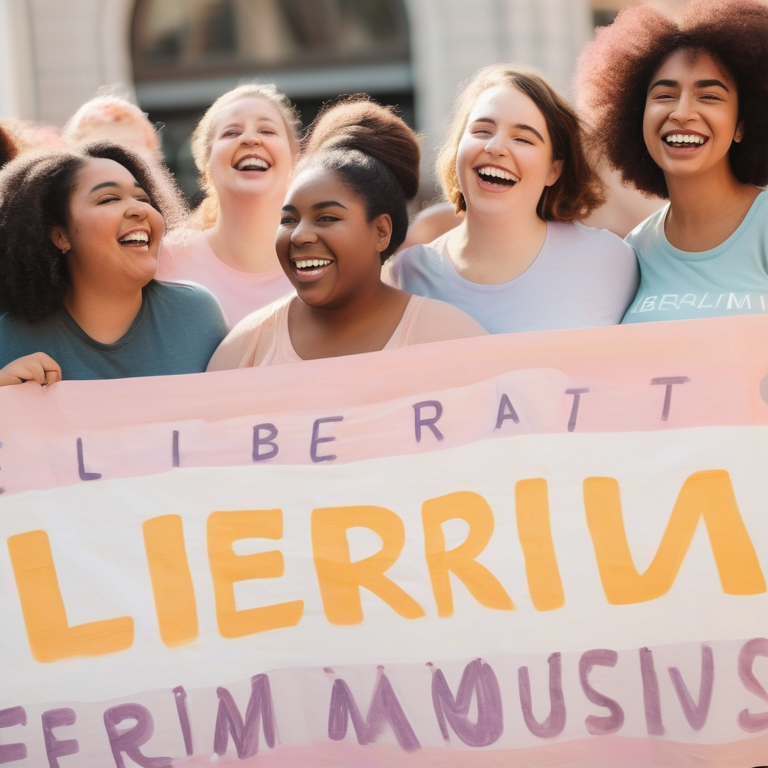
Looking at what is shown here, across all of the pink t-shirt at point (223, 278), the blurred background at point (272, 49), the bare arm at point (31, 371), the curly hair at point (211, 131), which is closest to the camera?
the bare arm at point (31, 371)

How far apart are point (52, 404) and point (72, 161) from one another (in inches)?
24.2

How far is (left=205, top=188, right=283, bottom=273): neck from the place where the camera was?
3.24 metres

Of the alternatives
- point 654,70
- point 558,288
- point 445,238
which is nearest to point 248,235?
point 445,238

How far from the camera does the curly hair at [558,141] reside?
2.63m

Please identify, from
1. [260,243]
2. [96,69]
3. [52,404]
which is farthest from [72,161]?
[96,69]

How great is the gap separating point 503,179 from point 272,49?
7.81 m

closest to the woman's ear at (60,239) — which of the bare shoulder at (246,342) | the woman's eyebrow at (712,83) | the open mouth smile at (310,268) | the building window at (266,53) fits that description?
the bare shoulder at (246,342)

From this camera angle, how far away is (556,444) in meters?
2.28

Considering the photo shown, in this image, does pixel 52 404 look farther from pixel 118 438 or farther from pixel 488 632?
pixel 488 632

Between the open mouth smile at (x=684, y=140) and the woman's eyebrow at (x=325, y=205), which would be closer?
the woman's eyebrow at (x=325, y=205)

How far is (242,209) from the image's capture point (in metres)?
3.25

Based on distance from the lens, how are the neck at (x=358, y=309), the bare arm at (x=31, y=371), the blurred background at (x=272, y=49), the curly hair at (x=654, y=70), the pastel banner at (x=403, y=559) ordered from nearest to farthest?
1. the pastel banner at (x=403, y=559)
2. the bare arm at (x=31, y=371)
3. the neck at (x=358, y=309)
4. the curly hair at (x=654, y=70)
5. the blurred background at (x=272, y=49)

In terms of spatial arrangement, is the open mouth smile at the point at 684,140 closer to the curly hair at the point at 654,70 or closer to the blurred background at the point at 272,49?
the curly hair at the point at 654,70

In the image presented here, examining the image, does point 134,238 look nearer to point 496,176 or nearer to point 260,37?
point 496,176
